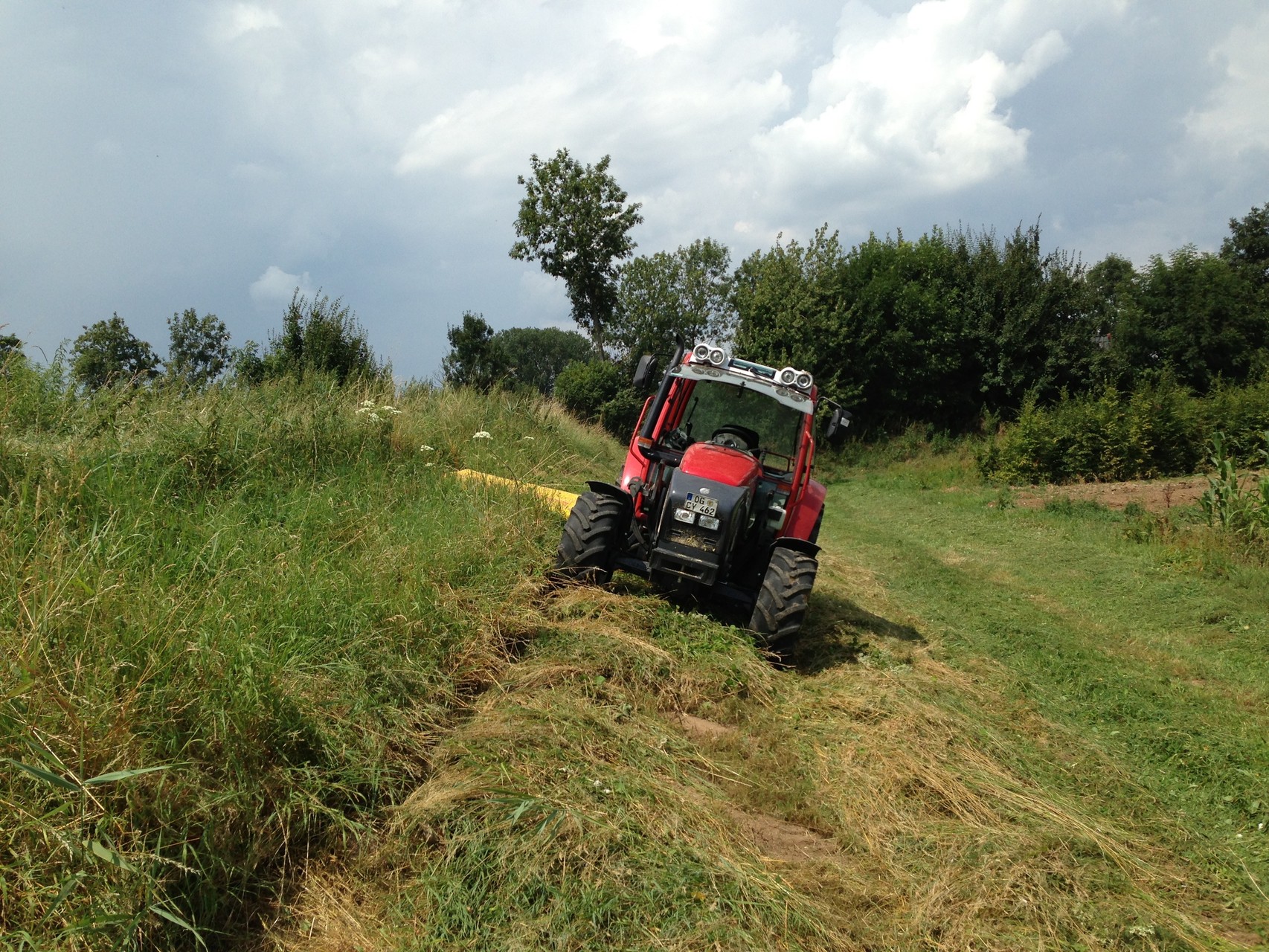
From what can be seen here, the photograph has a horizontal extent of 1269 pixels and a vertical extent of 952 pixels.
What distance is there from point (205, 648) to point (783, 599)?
3431mm

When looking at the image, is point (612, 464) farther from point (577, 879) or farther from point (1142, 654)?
point (577, 879)

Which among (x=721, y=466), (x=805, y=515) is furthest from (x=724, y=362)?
(x=805, y=515)

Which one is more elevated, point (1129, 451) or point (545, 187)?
point (545, 187)

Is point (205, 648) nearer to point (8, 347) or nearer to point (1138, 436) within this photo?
point (8, 347)

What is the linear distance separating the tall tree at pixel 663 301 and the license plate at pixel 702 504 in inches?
1033

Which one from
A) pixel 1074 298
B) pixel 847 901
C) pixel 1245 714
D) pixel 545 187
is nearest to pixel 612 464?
pixel 1245 714

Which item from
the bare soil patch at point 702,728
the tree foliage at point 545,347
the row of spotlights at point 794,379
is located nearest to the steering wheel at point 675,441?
the row of spotlights at point 794,379

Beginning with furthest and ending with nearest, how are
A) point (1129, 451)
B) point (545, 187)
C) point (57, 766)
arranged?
point (545, 187) → point (1129, 451) → point (57, 766)

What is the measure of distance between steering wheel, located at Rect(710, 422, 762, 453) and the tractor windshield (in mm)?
29

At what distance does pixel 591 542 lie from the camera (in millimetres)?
5770

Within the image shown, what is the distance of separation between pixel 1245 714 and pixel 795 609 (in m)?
3.16

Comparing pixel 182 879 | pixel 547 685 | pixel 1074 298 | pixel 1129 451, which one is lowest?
pixel 182 879

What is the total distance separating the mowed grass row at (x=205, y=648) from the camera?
2564mm

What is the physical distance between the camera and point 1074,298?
23500 millimetres
